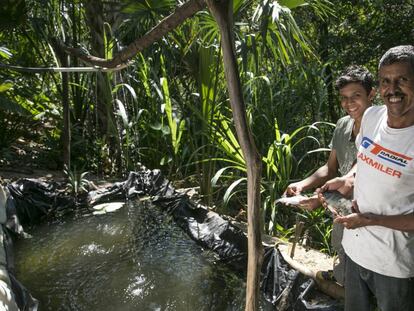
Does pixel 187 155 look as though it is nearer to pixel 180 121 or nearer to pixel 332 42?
pixel 180 121

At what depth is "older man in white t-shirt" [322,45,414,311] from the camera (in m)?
1.24

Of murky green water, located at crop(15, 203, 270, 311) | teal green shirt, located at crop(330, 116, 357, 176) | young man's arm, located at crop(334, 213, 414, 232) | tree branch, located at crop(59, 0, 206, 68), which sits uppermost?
tree branch, located at crop(59, 0, 206, 68)

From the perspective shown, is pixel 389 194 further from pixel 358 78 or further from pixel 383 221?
pixel 358 78

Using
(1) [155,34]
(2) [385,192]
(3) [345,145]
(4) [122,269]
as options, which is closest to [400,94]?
(2) [385,192]

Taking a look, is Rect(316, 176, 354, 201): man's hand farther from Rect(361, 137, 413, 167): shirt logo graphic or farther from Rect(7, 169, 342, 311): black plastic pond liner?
Rect(7, 169, 342, 311): black plastic pond liner

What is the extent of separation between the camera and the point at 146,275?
2.76 meters

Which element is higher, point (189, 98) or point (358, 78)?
point (358, 78)

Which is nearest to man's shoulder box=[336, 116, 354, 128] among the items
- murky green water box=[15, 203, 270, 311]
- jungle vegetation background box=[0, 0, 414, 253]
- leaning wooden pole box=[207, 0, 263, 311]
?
leaning wooden pole box=[207, 0, 263, 311]

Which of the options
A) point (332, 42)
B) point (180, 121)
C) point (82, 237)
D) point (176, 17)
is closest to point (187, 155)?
point (180, 121)

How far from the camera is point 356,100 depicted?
1744 mm

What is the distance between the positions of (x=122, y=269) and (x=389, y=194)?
2.00m

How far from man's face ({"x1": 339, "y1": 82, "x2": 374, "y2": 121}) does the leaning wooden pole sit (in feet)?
2.38

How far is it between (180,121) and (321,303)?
2.56m

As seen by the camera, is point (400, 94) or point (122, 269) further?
point (122, 269)
